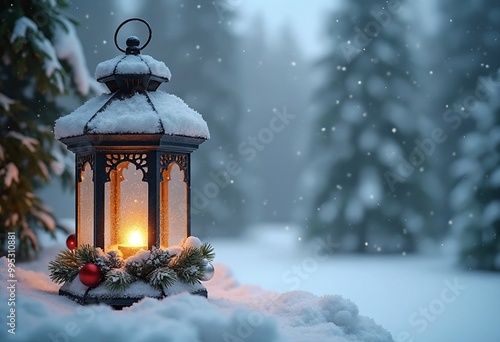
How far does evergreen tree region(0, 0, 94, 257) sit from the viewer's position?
718 cm

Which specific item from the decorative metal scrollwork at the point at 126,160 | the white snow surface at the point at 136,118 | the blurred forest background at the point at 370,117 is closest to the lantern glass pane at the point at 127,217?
the decorative metal scrollwork at the point at 126,160

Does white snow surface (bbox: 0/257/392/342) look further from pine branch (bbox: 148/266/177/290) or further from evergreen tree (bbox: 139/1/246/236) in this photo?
evergreen tree (bbox: 139/1/246/236)

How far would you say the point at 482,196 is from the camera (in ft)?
38.0

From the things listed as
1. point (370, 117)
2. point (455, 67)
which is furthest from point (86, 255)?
point (455, 67)

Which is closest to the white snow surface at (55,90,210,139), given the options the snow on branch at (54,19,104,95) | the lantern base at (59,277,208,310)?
the lantern base at (59,277,208,310)

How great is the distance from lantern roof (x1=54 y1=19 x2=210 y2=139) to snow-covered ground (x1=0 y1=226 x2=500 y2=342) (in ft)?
4.66

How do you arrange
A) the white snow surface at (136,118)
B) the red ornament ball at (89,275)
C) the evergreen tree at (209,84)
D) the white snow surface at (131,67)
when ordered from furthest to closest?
the evergreen tree at (209,84)
the white snow surface at (131,67)
the white snow surface at (136,118)
the red ornament ball at (89,275)

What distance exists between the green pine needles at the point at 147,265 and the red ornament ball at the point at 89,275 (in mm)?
85

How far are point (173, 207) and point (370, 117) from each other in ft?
34.0

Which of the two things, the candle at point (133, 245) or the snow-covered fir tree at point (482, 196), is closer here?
the candle at point (133, 245)

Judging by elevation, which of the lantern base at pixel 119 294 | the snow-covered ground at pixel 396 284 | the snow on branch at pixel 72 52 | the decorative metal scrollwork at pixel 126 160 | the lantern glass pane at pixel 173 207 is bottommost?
the snow-covered ground at pixel 396 284

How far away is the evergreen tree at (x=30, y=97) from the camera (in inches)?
283

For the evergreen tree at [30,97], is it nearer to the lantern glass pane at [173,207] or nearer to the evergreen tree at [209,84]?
the lantern glass pane at [173,207]

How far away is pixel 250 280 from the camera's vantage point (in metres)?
11.0
